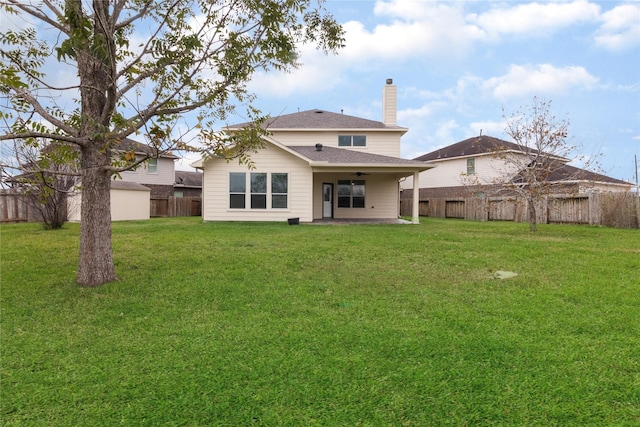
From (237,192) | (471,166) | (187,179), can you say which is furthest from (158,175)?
(471,166)

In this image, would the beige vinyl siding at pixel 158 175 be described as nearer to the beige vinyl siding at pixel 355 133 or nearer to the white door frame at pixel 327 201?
the beige vinyl siding at pixel 355 133

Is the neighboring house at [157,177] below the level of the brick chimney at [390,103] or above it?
below

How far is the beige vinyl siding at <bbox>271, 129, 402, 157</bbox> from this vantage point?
20469 mm

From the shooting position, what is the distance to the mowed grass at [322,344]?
8.36ft

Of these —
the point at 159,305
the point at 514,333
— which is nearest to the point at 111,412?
the point at 159,305

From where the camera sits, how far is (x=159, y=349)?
348 cm

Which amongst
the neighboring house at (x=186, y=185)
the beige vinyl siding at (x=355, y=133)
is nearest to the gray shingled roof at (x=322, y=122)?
the beige vinyl siding at (x=355, y=133)

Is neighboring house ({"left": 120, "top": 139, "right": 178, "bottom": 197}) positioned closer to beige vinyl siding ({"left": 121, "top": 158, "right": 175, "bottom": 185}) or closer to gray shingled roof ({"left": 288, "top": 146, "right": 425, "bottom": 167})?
beige vinyl siding ({"left": 121, "top": 158, "right": 175, "bottom": 185})

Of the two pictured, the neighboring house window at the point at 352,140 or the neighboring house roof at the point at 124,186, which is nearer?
the neighboring house roof at the point at 124,186

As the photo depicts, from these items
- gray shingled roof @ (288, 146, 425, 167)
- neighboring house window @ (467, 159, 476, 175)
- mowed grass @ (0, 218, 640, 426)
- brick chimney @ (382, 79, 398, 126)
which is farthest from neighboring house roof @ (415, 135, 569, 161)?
mowed grass @ (0, 218, 640, 426)

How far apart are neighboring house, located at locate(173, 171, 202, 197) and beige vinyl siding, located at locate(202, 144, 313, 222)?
1541 centimetres

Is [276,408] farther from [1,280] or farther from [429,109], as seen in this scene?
[429,109]

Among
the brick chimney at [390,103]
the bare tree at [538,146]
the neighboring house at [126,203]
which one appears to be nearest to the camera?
the bare tree at [538,146]

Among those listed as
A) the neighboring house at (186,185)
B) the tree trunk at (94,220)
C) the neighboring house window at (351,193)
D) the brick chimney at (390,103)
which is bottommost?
the tree trunk at (94,220)
